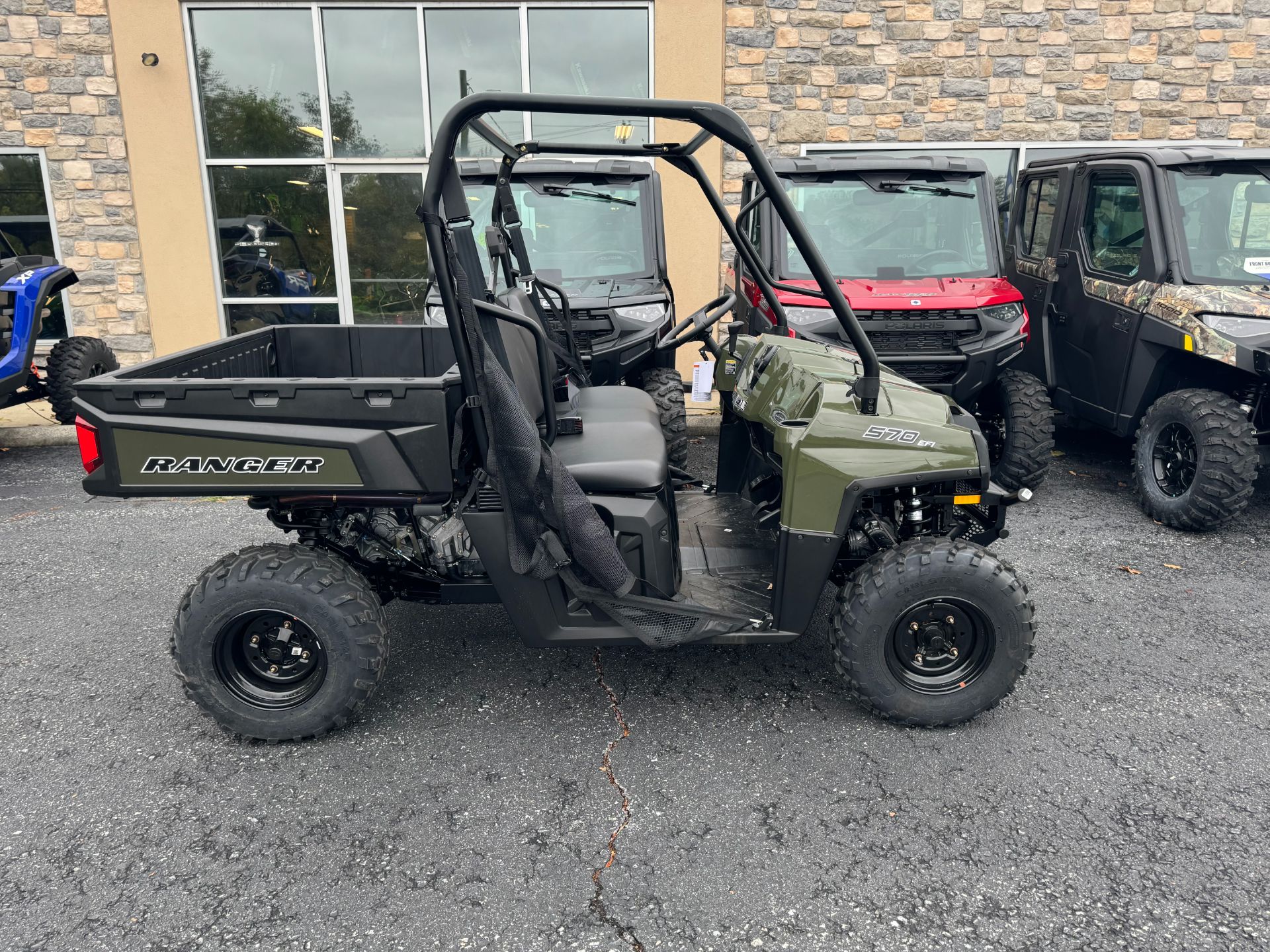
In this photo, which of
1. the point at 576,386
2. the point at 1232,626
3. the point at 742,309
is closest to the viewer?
the point at 1232,626

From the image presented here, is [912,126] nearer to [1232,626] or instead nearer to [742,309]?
[742,309]

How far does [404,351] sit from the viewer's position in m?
4.04

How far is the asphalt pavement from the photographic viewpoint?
2324 mm

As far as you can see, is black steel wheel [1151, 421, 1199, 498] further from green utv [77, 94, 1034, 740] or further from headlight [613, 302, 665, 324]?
headlight [613, 302, 665, 324]

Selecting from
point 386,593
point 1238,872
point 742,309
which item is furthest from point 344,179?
point 1238,872

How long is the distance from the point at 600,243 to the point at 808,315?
1.85 m

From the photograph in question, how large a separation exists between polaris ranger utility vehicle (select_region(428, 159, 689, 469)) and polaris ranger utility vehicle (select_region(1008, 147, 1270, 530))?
271 centimetres

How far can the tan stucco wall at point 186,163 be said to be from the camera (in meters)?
8.42

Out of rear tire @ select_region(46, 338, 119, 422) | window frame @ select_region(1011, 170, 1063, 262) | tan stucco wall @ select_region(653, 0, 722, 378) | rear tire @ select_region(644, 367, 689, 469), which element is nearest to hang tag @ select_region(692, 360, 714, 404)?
rear tire @ select_region(644, 367, 689, 469)

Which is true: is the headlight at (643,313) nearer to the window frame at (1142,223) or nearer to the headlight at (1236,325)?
the window frame at (1142,223)

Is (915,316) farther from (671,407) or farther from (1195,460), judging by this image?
(1195,460)

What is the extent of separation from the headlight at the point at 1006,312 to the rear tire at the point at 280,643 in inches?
170

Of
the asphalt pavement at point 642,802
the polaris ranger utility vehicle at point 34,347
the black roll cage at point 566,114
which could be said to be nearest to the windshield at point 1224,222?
the asphalt pavement at point 642,802

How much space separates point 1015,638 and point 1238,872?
0.86 m
